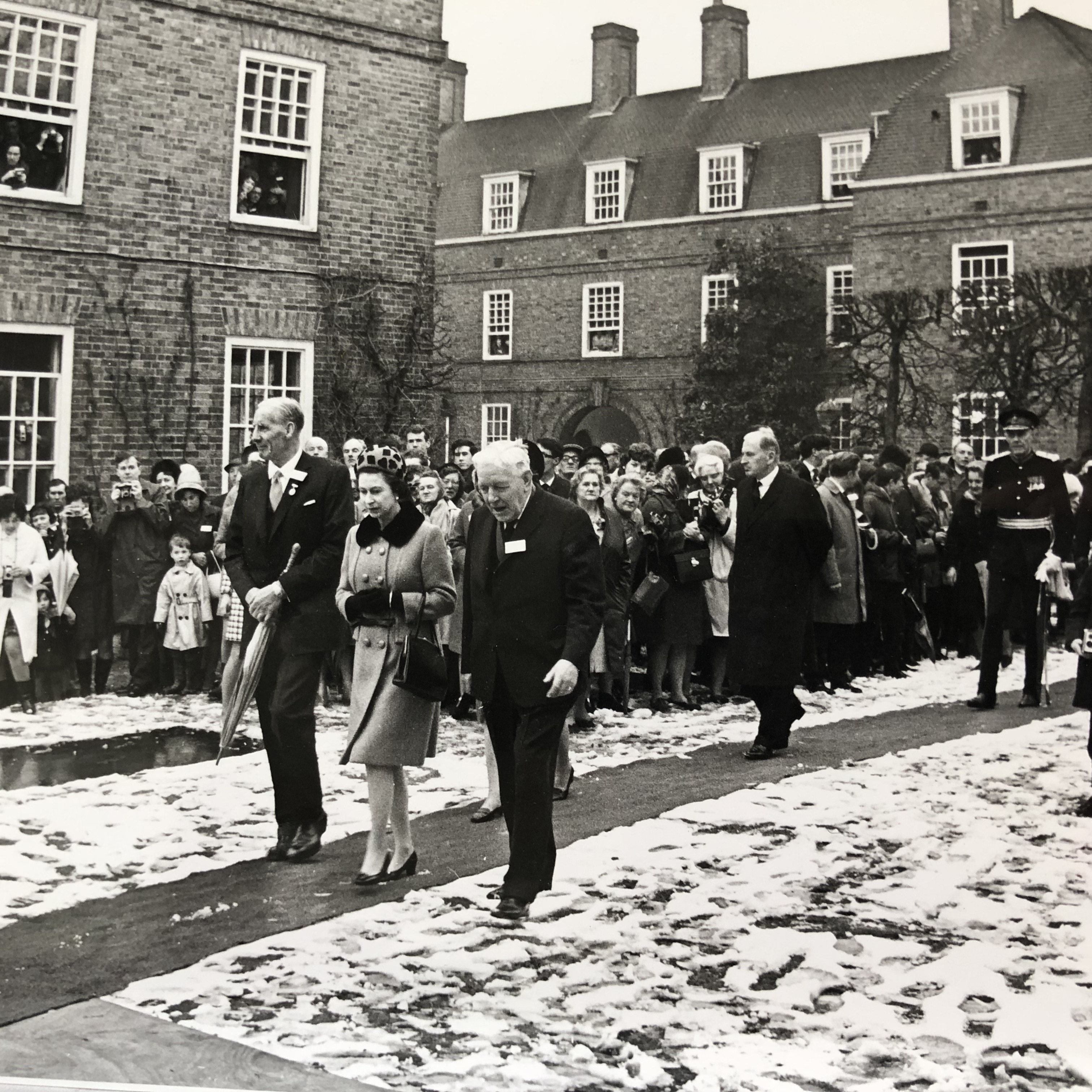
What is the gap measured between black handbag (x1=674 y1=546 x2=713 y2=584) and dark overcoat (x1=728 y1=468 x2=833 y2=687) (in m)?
1.62

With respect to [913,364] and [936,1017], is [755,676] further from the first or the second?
[913,364]

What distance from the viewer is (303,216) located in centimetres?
1680

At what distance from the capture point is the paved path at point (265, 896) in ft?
16.9

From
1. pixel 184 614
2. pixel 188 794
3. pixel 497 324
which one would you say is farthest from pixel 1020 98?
pixel 497 324

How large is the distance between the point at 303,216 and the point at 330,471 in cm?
1054

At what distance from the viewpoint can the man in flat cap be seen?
11.0 m

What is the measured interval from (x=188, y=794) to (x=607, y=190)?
1941cm

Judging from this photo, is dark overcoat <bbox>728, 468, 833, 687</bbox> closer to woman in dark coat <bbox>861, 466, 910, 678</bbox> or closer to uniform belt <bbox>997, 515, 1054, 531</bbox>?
uniform belt <bbox>997, 515, 1054, 531</bbox>

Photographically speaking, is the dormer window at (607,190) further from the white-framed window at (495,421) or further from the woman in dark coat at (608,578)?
the white-framed window at (495,421)

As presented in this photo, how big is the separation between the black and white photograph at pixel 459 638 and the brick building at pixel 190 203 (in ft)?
0.15

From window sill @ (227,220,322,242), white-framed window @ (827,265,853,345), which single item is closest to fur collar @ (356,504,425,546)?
window sill @ (227,220,322,242)

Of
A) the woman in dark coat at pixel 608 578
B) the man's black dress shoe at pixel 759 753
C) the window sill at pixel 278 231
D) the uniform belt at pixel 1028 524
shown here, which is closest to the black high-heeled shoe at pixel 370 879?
the man's black dress shoe at pixel 759 753

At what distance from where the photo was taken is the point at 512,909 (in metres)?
5.75

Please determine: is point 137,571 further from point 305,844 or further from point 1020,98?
point 1020,98
